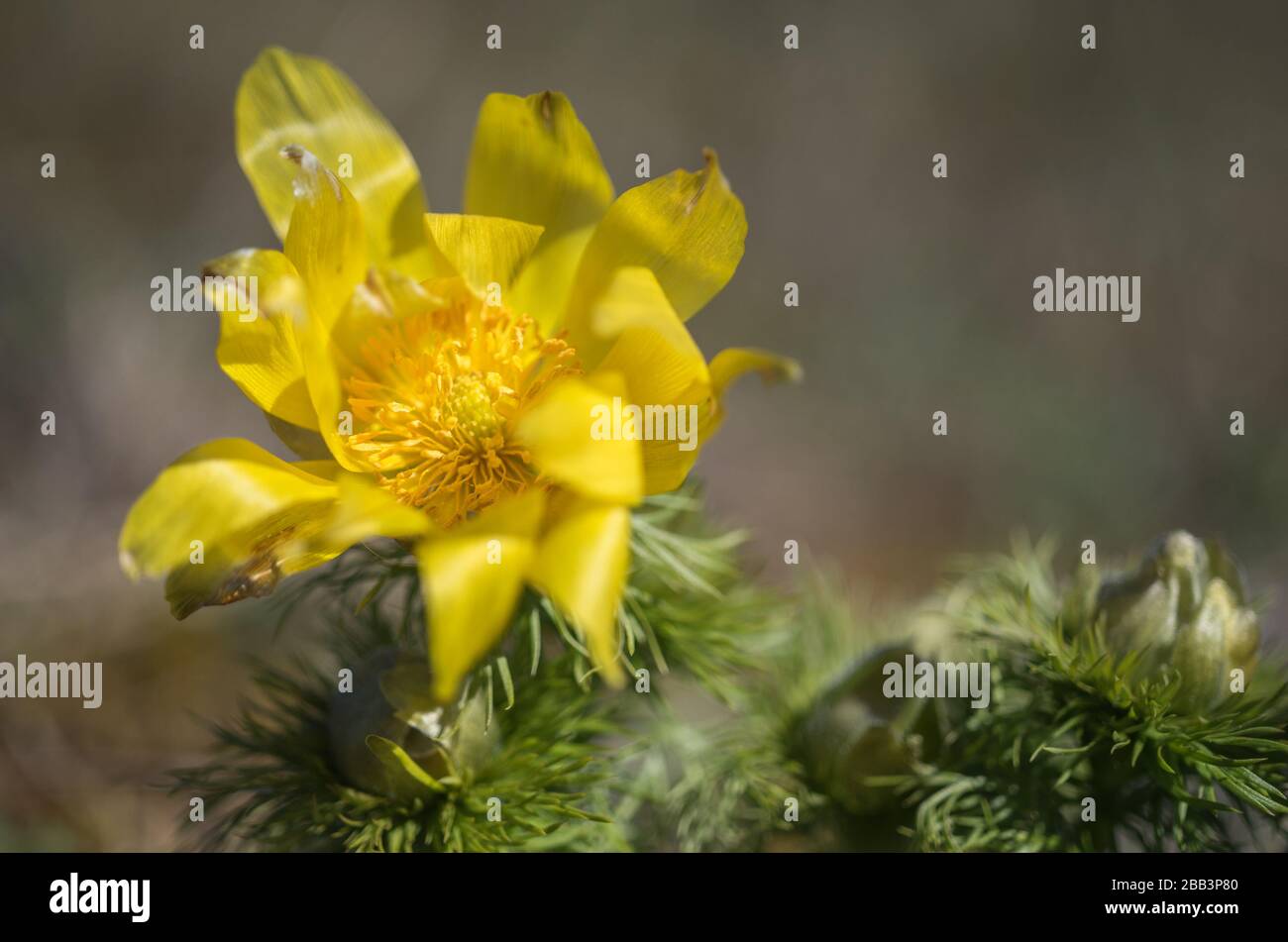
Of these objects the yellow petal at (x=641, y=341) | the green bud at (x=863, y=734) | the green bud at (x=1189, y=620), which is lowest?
the green bud at (x=863, y=734)

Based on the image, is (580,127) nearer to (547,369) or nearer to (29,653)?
(547,369)

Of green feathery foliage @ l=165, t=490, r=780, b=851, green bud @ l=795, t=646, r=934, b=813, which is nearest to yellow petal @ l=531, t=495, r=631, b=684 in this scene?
green feathery foliage @ l=165, t=490, r=780, b=851

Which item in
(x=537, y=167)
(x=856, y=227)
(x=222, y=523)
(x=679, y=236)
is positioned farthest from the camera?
(x=856, y=227)

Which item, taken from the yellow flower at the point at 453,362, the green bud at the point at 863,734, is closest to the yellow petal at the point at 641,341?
the yellow flower at the point at 453,362

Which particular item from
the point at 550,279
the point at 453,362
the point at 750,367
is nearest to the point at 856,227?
the point at 550,279

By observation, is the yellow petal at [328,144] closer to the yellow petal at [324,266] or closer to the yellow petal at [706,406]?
the yellow petal at [324,266]

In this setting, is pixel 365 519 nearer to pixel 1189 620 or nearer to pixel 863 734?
pixel 863 734

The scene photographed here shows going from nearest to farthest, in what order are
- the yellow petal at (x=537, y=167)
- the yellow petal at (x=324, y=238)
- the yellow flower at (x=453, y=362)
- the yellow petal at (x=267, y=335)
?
the yellow flower at (x=453, y=362)
the yellow petal at (x=267, y=335)
the yellow petal at (x=324, y=238)
the yellow petal at (x=537, y=167)
